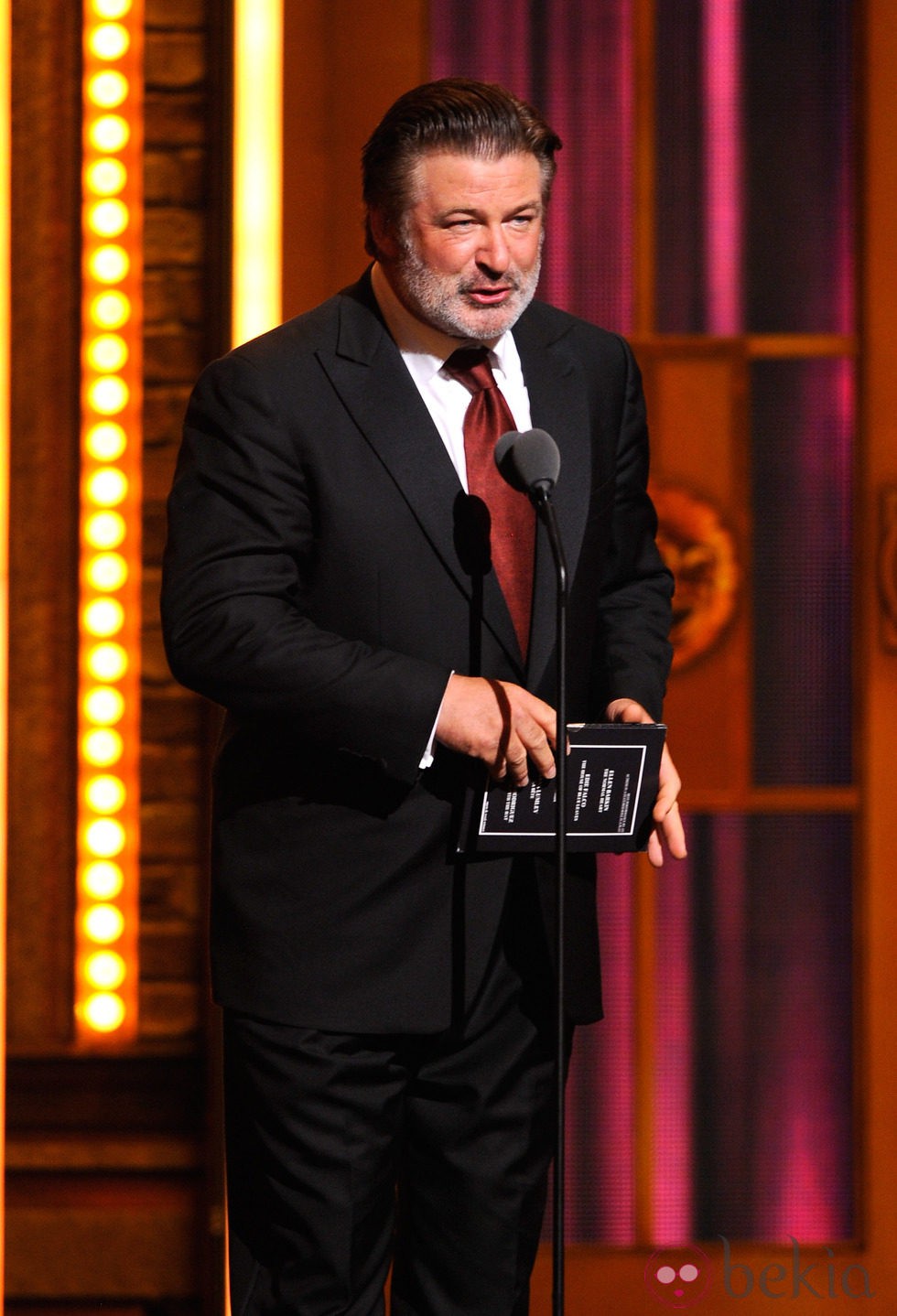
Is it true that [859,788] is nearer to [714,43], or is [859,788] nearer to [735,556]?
[735,556]

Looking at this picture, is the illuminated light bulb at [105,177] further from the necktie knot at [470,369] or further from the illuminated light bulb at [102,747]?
the necktie knot at [470,369]

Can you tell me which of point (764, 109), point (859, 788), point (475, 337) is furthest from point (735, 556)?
point (475, 337)

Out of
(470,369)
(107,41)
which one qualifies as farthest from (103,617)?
(470,369)

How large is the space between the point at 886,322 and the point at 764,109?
0.35 m

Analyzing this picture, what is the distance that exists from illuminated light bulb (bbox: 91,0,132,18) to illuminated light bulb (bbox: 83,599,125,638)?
86 centimetres

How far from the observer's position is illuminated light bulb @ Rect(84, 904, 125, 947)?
247cm

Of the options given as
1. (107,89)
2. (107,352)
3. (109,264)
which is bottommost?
(107,352)

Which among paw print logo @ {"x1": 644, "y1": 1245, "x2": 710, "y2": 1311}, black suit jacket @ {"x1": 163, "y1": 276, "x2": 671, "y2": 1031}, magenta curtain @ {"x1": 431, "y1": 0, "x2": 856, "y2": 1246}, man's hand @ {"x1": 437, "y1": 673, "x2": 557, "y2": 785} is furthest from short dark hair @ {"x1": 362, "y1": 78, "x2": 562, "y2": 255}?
paw print logo @ {"x1": 644, "y1": 1245, "x2": 710, "y2": 1311}

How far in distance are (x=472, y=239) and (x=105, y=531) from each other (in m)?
1.16

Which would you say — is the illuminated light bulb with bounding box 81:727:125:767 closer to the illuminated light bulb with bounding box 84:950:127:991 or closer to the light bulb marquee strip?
the light bulb marquee strip

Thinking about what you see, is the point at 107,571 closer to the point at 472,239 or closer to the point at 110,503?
the point at 110,503

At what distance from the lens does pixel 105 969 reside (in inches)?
98.3

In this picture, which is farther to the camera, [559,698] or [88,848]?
[88,848]

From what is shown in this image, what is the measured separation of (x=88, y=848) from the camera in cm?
245
